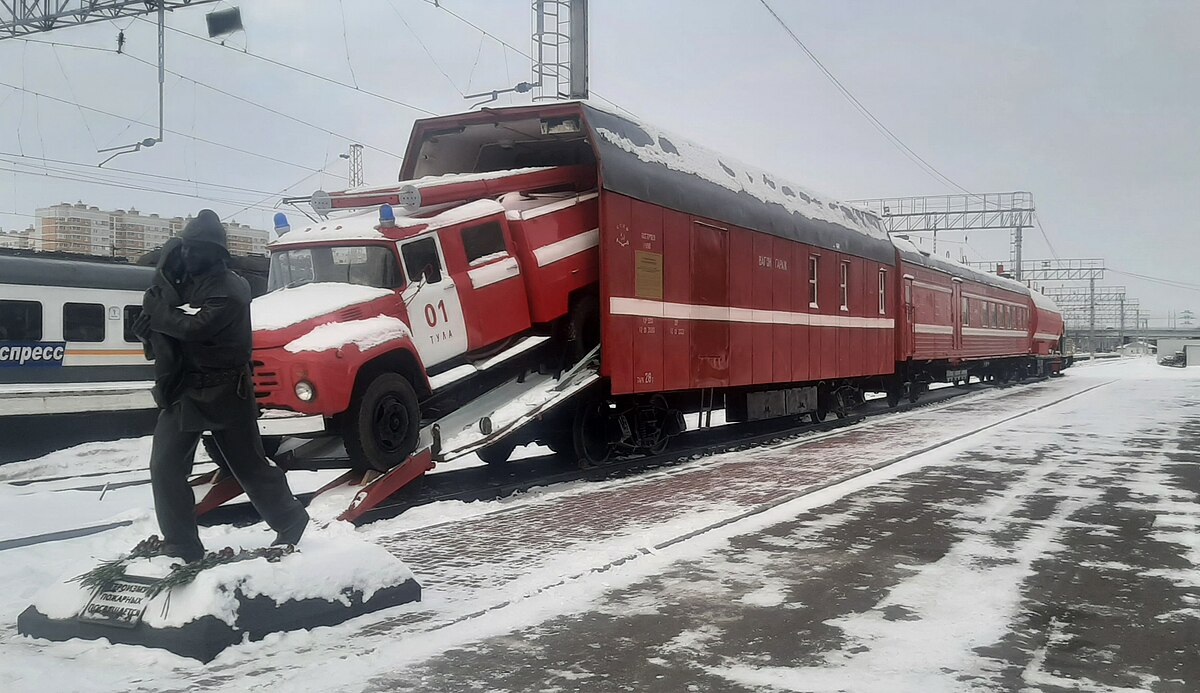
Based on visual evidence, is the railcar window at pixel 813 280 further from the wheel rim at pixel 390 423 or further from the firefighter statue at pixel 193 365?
the firefighter statue at pixel 193 365

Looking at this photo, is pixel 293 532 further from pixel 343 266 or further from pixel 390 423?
pixel 343 266

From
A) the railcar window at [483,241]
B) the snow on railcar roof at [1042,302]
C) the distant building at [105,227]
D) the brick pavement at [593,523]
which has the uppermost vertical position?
the distant building at [105,227]

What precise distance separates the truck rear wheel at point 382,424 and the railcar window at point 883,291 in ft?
41.5

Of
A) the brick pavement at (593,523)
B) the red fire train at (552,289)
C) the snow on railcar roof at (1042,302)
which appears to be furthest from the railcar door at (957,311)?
the snow on railcar roof at (1042,302)

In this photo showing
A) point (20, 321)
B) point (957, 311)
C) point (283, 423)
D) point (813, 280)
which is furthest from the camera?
point (957, 311)

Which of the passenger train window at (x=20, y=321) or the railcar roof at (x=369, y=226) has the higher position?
the railcar roof at (x=369, y=226)

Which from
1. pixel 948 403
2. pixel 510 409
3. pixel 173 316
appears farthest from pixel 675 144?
pixel 948 403

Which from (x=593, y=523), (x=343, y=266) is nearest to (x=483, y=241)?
(x=343, y=266)

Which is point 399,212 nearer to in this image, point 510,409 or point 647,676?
point 510,409

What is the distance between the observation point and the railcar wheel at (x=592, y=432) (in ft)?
35.4

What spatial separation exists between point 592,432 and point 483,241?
286 cm

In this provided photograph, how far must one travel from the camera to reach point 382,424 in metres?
8.15

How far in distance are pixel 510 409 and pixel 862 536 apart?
368 cm

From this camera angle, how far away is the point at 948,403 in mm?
23438
